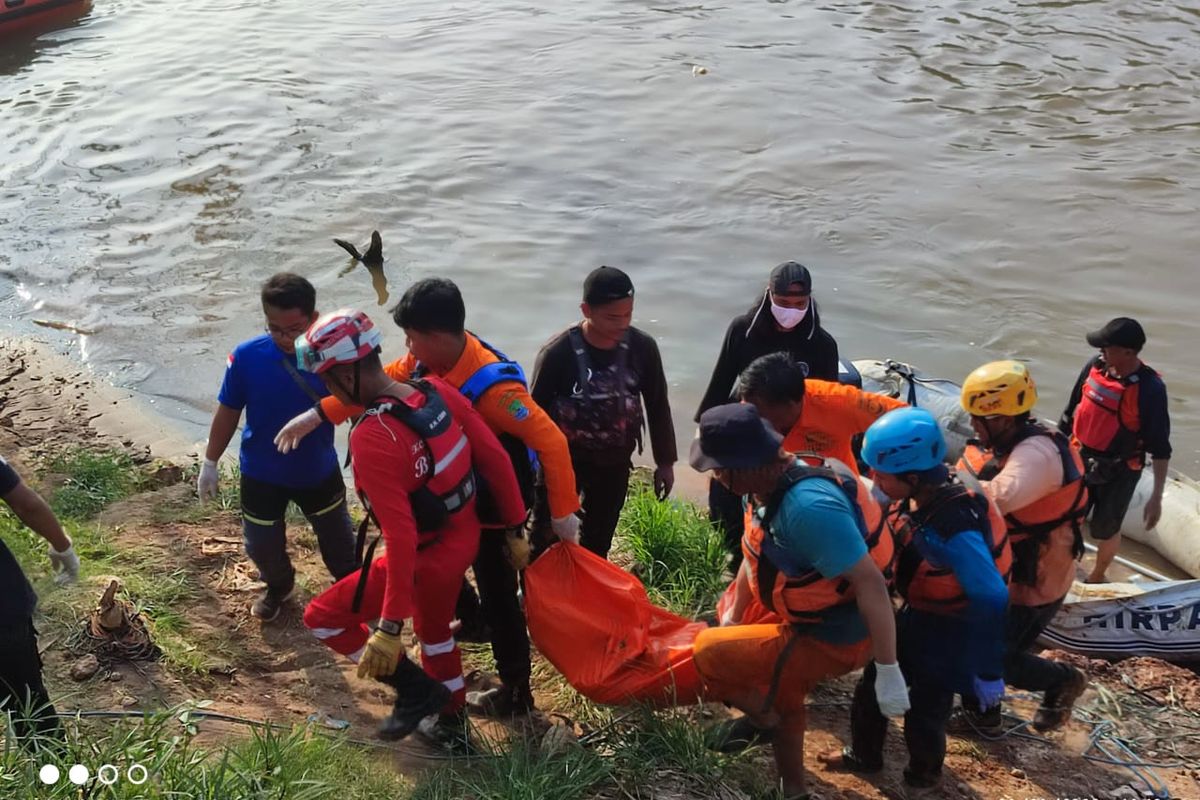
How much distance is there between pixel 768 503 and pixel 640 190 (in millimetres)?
10146

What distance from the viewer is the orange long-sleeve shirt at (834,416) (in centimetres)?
452

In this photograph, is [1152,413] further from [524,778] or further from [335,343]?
[335,343]

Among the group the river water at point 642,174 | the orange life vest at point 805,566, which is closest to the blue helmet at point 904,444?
the orange life vest at point 805,566

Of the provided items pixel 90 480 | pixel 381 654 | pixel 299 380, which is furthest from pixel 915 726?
pixel 90 480

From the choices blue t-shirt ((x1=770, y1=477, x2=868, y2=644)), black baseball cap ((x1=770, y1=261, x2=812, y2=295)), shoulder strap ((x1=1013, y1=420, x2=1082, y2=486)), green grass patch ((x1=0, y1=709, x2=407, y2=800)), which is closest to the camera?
green grass patch ((x1=0, y1=709, x2=407, y2=800))

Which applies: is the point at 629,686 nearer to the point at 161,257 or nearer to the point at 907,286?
the point at 907,286

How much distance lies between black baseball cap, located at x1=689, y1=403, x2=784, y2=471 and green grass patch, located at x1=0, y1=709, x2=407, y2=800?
1575 mm

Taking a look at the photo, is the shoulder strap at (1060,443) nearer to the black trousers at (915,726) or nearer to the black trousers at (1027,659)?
the black trousers at (1027,659)

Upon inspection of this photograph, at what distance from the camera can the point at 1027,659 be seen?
172 inches

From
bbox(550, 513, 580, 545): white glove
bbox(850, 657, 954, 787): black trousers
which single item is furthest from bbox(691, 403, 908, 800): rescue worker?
bbox(550, 513, 580, 545): white glove

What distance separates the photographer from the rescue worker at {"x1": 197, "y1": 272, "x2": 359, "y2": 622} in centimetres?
469

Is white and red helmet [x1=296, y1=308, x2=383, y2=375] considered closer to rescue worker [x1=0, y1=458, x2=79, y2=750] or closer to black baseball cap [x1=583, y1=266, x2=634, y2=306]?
rescue worker [x1=0, y1=458, x2=79, y2=750]

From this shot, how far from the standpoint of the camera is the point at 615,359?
476 cm

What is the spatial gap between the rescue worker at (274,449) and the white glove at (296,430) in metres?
0.32
